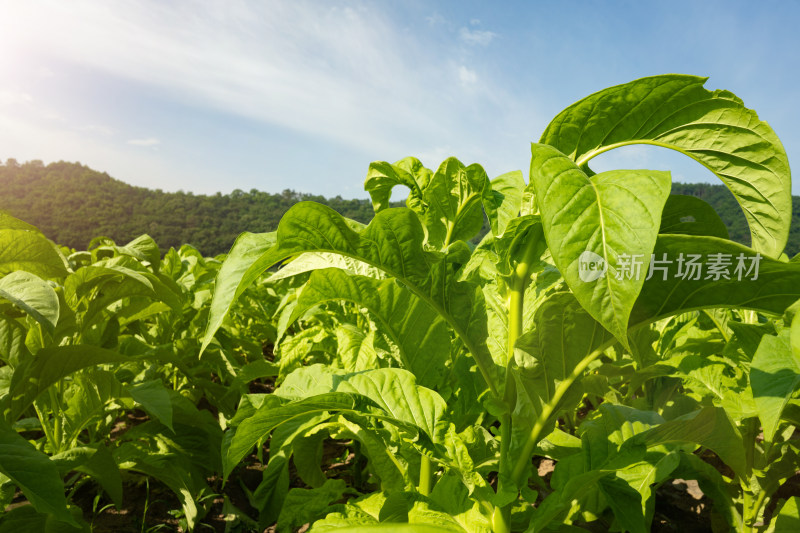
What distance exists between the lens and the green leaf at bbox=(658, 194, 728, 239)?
37.5 inches

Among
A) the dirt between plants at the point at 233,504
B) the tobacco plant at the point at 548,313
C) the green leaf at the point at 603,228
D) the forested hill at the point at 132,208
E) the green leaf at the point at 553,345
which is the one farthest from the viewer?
the forested hill at the point at 132,208

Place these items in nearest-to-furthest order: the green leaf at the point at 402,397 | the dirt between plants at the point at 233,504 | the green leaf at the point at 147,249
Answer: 1. the green leaf at the point at 402,397
2. the dirt between plants at the point at 233,504
3. the green leaf at the point at 147,249

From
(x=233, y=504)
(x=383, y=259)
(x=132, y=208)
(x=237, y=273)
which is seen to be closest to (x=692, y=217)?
(x=383, y=259)

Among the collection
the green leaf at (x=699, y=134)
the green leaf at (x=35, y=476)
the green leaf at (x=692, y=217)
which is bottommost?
the green leaf at (x=35, y=476)

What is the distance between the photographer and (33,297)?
1.00 m

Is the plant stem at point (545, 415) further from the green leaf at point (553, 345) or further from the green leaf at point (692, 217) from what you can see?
the green leaf at point (692, 217)

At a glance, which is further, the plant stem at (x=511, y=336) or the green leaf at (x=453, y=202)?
the green leaf at (x=453, y=202)

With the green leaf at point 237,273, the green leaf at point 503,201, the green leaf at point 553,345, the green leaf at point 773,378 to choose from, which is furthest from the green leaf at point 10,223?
the green leaf at point 773,378

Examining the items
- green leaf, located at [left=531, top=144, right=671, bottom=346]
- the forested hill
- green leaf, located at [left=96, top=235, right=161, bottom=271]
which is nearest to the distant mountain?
the forested hill

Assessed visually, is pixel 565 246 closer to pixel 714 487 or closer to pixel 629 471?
pixel 629 471

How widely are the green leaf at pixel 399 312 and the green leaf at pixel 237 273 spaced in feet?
0.78

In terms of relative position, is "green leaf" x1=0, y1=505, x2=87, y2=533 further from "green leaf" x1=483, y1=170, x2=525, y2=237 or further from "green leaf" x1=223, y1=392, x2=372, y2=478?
"green leaf" x1=483, y1=170, x2=525, y2=237

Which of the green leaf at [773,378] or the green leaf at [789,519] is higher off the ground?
the green leaf at [773,378]

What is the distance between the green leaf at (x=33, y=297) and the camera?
959 millimetres
